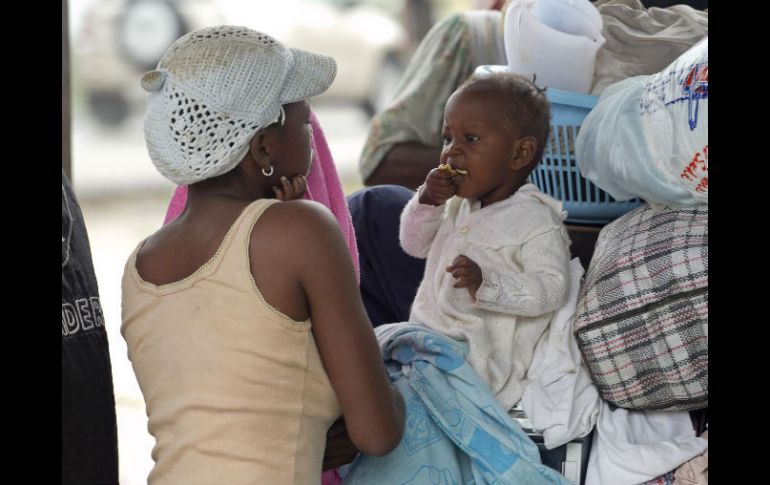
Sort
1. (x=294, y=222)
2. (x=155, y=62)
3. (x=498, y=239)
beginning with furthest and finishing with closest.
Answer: (x=155, y=62) < (x=498, y=239) < (x=294, y=222)

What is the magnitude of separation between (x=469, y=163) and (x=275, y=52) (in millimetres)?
589

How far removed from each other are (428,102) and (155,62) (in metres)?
6.99

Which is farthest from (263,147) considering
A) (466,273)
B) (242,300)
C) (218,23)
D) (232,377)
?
(218,23)

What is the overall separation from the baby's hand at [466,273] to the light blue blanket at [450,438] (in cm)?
13

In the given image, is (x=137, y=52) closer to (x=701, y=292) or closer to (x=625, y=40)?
(x=625, y=40)

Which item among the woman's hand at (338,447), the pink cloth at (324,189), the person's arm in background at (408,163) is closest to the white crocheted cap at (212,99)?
the pink cloth at (324,189)

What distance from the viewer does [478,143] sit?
88.8 inches

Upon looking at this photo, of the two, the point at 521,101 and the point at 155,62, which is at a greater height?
the point at 521,101

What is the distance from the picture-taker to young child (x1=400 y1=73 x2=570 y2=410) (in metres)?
2.17

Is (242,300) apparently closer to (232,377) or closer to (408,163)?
(232,377)

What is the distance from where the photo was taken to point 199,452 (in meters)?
1.79

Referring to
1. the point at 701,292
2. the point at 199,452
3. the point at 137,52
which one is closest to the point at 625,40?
the point at 701,292

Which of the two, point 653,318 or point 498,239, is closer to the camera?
point 653,318
